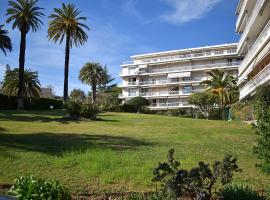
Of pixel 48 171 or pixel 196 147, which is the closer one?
pixel 48 171

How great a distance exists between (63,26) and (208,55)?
3683cm

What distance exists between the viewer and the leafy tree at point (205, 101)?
59750mm

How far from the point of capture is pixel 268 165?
29.4ft

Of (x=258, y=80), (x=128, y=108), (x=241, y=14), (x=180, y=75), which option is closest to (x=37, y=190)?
(x=258, y=80)

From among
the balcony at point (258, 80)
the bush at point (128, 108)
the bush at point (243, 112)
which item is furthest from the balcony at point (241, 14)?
the bush at point (128, 108)

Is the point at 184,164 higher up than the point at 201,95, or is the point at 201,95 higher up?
the point at 201,95

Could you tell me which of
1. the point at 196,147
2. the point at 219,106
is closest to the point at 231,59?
the point at 219,106

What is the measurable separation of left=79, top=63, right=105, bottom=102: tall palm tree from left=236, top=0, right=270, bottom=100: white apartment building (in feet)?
131

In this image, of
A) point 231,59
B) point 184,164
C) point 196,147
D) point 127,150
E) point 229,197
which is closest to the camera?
point 229,197

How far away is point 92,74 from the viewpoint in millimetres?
81625

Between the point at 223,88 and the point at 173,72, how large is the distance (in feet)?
68.8

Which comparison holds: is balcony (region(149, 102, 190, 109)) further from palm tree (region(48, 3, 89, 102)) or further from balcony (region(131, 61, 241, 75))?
palm tree (region(48, 3, 89, 102))

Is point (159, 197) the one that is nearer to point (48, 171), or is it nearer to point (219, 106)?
point (48, 171)

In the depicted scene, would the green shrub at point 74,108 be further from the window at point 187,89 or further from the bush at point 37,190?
the window at point 187,89
